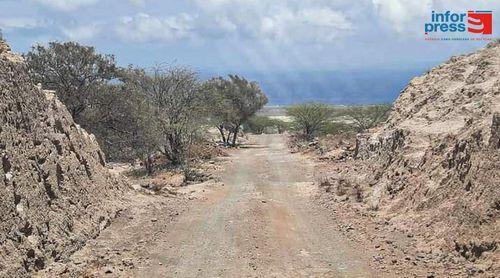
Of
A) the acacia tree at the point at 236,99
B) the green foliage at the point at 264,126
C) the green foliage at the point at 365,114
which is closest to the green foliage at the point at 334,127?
the green foliage at the point at 365,114

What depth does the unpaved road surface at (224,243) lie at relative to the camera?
457 inches

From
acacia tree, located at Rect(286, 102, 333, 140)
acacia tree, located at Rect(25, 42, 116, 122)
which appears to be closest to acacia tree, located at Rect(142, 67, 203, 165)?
acacia tree, located at Rect(25, 42, 116, 122)

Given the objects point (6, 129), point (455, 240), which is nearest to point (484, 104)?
point (455, 240)

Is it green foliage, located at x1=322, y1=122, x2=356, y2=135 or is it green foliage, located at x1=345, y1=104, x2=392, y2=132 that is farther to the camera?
green foliage, located at x1=322, y1=122, x2=356, y2=135

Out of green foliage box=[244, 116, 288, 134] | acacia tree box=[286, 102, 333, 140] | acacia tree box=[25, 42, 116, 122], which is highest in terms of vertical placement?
acacia tree box=[25, 42, 116, 122]

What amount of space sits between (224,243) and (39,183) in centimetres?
476

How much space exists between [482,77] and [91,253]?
15855mm

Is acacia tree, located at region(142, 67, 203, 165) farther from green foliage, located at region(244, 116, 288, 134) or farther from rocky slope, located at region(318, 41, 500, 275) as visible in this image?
green foliage, located at region(244, 116, 288, 134)

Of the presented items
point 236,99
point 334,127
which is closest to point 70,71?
point 236,99

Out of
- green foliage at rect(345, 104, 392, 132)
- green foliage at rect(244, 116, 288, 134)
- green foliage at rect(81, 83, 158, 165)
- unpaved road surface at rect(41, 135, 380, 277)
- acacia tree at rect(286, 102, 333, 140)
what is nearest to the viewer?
unpaved road surface at rect(41, 135, 380, 277)

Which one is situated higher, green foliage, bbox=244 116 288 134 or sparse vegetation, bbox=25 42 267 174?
sparse vegetation, bbox=25 42 267 174

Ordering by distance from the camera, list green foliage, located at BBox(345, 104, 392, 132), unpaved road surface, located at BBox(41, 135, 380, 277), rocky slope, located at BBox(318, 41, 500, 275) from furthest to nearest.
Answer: green foliage, located at BBox(345, 104, 392, 132) < rocky slope, located at BBox(318, 41, 500, 275) < unpaved road surface, located at BBox(41, 135, 380, 277)

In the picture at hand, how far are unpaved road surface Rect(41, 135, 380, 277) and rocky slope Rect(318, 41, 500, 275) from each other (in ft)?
6.85

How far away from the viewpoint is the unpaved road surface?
11.6m
